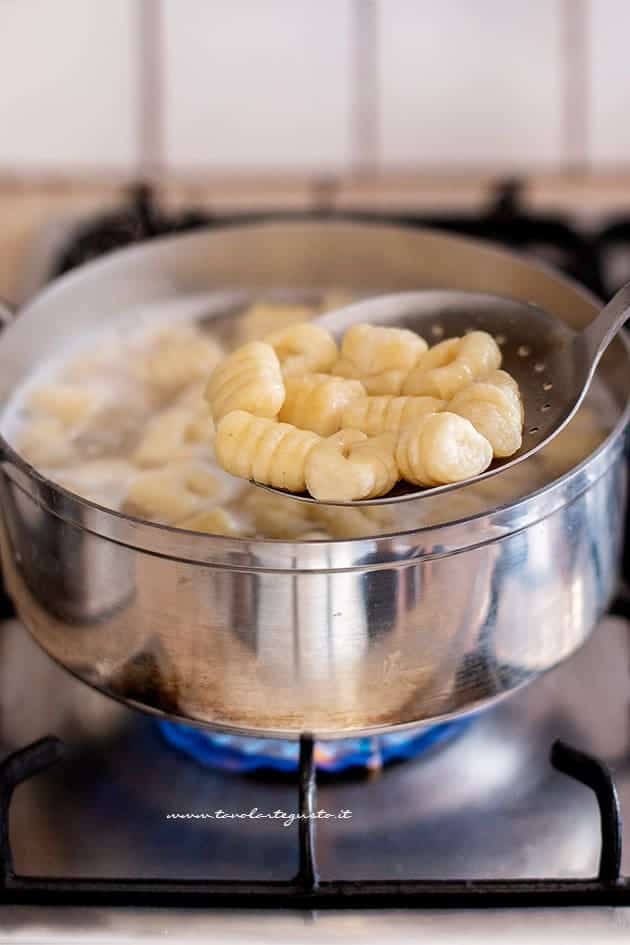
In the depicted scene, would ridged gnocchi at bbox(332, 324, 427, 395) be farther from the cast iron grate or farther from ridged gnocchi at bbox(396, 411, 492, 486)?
the cast iron grate

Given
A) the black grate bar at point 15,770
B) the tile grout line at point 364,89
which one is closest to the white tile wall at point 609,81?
the tile grout line at point 364,89

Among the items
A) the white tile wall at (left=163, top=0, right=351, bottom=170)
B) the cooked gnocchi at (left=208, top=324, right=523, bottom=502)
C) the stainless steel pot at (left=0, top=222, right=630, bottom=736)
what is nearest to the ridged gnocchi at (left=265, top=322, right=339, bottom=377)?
the cooked gnocchi at (left=208, top=324, right=523, bottom=502)

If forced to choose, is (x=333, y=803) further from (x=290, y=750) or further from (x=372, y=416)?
(x=372, y=416)

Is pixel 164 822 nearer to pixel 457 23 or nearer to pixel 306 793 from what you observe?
pixel 306 793

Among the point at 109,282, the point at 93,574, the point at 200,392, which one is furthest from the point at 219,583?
the point at 109,282

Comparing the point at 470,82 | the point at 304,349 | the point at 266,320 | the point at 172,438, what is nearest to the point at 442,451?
the point at 304,349
